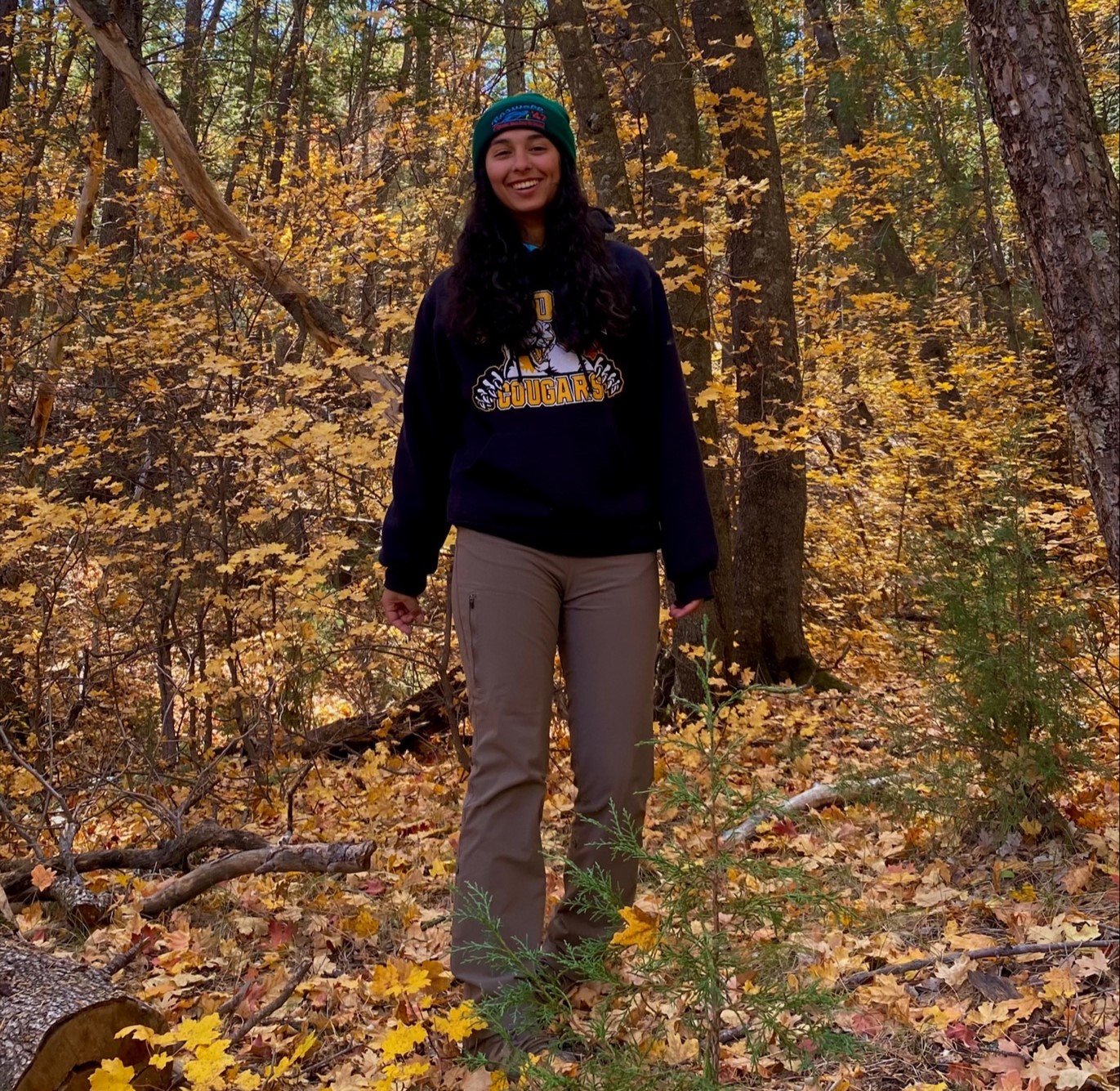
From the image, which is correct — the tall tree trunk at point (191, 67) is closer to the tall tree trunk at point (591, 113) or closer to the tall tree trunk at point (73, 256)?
the tall tree trunk at point (73, 256)

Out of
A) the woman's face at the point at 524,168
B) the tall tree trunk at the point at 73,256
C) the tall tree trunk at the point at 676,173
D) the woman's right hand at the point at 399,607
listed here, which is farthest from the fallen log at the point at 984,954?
the tall tree trunk at the point at 73,256

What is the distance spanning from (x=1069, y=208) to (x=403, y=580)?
5.58 ft

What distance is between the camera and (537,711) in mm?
2273

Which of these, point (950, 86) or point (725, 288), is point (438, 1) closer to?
point (725, 288)

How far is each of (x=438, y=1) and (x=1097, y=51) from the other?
7427mm

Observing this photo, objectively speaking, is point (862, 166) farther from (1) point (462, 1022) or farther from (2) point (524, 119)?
(1) point (462, 1022)

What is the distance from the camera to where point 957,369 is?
9281 millimetres

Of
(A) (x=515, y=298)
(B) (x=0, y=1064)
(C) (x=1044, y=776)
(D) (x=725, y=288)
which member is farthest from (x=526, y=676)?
(D) (x=725, y=288)

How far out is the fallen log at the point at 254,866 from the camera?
121 inches

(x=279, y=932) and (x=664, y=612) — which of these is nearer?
(x=279, y=932)

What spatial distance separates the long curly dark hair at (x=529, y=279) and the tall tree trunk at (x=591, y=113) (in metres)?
2.97

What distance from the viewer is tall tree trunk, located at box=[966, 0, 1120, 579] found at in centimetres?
195

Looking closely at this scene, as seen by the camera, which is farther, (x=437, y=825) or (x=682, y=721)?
(x=682, y=721)

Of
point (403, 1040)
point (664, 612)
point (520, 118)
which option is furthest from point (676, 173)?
point (403, 1040)
